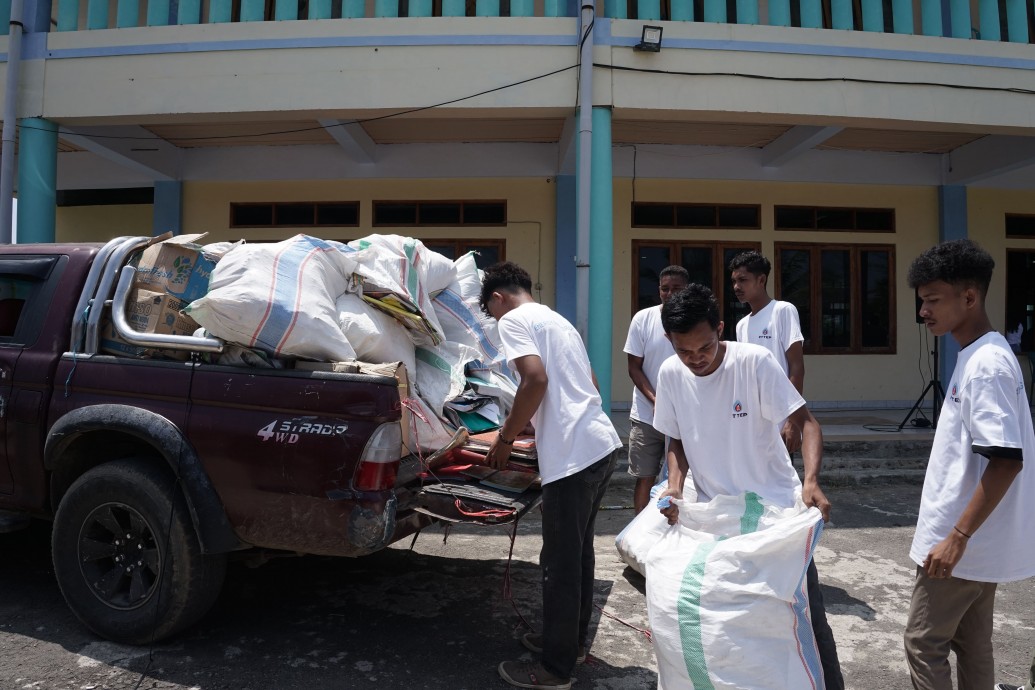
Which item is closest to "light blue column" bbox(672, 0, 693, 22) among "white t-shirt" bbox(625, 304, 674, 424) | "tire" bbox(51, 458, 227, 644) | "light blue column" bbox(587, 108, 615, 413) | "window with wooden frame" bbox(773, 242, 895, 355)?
"light blue column" bbox(587, 108, 615, 413)

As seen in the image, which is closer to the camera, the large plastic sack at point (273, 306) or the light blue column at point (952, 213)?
the large plastic sack at point (273, 306)

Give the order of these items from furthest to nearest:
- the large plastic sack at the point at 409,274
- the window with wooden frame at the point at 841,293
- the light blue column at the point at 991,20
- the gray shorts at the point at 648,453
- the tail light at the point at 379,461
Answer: the window with wooden frame at the point at 841,293
the light blue column at the point at 991,20
the gray shorts at the point at 648,453
the large plastic sack at the point at 409,274
the tail light at the point at 379,461

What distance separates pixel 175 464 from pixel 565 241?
261 inches

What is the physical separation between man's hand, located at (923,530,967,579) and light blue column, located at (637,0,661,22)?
20.5 feet

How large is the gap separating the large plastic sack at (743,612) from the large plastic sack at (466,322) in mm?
1972

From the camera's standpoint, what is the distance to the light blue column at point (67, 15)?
24.0ft

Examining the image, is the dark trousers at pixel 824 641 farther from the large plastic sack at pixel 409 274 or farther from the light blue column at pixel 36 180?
the light blue column at pixel 36 180

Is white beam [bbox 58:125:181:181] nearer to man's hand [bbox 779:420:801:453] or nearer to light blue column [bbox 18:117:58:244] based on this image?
light blue column [bbox 18:117:58:244]

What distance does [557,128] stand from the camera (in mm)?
8344

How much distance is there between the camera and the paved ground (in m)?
2.91

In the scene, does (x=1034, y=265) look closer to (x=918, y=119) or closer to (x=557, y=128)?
(x=918, y=119)

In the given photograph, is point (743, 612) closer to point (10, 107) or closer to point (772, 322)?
point (772, 322)

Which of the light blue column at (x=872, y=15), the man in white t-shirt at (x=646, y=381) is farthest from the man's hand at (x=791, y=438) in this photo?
the light blue column at (x=872, y=15)

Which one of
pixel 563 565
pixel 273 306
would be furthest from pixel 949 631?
pixel 273 306
